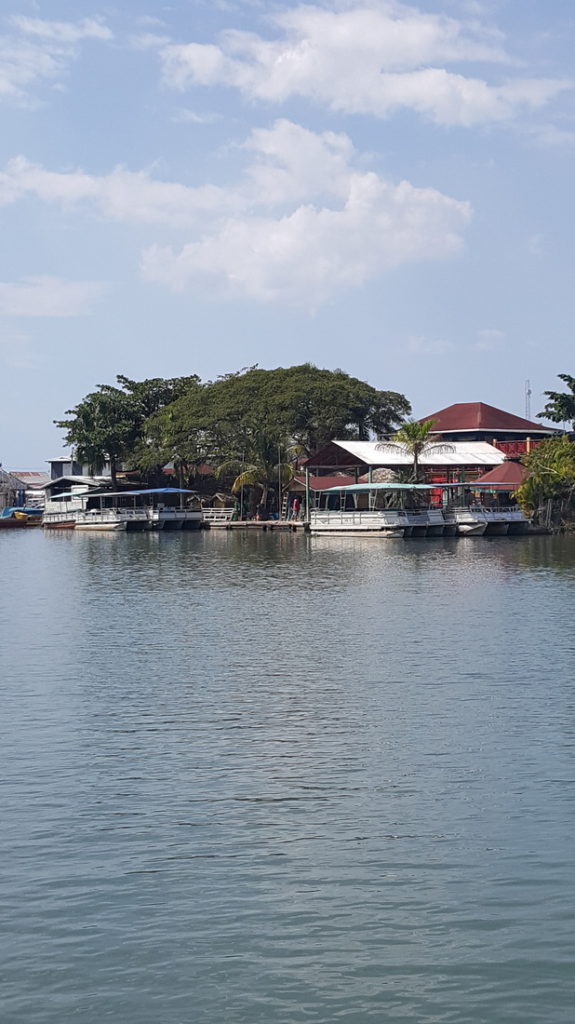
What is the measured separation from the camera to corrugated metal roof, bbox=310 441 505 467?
80125 millimetres

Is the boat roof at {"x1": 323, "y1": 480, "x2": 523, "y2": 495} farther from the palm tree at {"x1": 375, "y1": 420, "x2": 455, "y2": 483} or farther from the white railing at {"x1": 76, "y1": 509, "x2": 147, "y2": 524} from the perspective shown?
the white railing at {"x1": 76, "y1": 509, "x2": 147, "y2": 524}

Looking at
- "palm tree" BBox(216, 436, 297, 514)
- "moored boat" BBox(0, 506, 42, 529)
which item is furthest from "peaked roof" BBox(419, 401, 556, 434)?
"moored boat" BBox(0, 506, 42, 529)

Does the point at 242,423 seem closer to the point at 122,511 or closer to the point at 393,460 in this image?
the point at 122,511

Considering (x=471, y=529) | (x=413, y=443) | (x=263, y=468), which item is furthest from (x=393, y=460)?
(x=263, y=468)

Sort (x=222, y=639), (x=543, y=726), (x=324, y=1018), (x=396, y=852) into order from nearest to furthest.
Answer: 1. (x=324, y=1018)
2. (x=396, y=852)
3. (x=543, y=726)
4. (x=222, y=639)

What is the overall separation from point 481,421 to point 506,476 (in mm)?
21754

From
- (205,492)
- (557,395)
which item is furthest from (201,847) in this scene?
(205,492)

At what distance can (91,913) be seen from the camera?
10672 millimetres

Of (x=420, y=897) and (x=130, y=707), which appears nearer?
(x=420, y=897)

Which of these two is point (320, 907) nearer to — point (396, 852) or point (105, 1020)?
point (396, 852)

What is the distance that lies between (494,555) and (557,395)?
29.6 metres

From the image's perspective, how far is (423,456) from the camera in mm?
81562

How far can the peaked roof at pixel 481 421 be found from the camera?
325ft

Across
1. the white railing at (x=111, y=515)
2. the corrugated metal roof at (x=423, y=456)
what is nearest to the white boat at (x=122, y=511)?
the white railing at (x=111, y=515)
